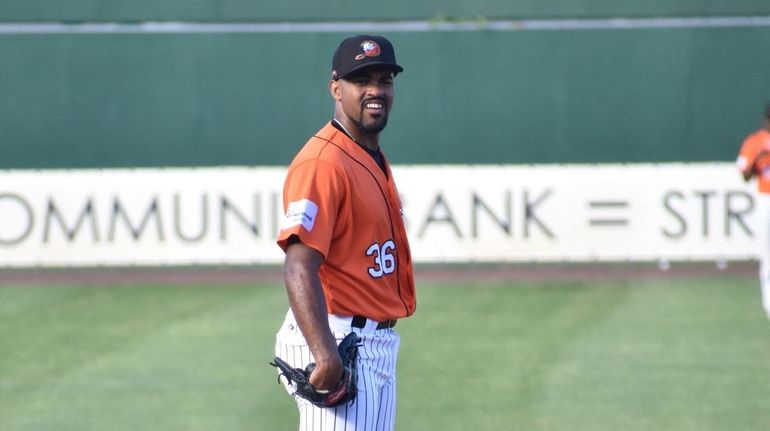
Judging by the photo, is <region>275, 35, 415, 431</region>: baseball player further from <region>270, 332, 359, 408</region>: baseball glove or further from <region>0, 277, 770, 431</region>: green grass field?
<region>0, 277, 770, 431</region>: green grass field

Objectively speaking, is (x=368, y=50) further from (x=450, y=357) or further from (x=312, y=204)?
(x=450, y=357)

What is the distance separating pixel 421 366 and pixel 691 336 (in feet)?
8.31

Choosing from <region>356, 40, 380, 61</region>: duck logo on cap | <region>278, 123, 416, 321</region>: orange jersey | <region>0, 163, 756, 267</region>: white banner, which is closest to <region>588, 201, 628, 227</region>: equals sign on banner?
<region>0, 163, 756, 267</region>: white banner

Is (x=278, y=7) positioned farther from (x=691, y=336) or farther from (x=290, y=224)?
(x=290, y=224)

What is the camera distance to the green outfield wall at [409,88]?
15828 millimetres

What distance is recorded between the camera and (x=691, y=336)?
1062 centimetres

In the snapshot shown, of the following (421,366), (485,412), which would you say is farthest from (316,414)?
(421,366)

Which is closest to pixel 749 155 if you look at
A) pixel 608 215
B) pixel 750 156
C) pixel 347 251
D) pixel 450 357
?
pixel 750 156

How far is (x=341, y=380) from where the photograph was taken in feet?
13.5

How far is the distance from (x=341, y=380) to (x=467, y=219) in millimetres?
10597

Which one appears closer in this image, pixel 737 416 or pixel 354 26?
pixel 737 416

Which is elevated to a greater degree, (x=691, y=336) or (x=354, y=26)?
(x=354, y=26)

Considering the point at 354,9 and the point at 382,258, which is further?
the point at 354,9

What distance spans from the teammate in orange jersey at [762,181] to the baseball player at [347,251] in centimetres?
770
